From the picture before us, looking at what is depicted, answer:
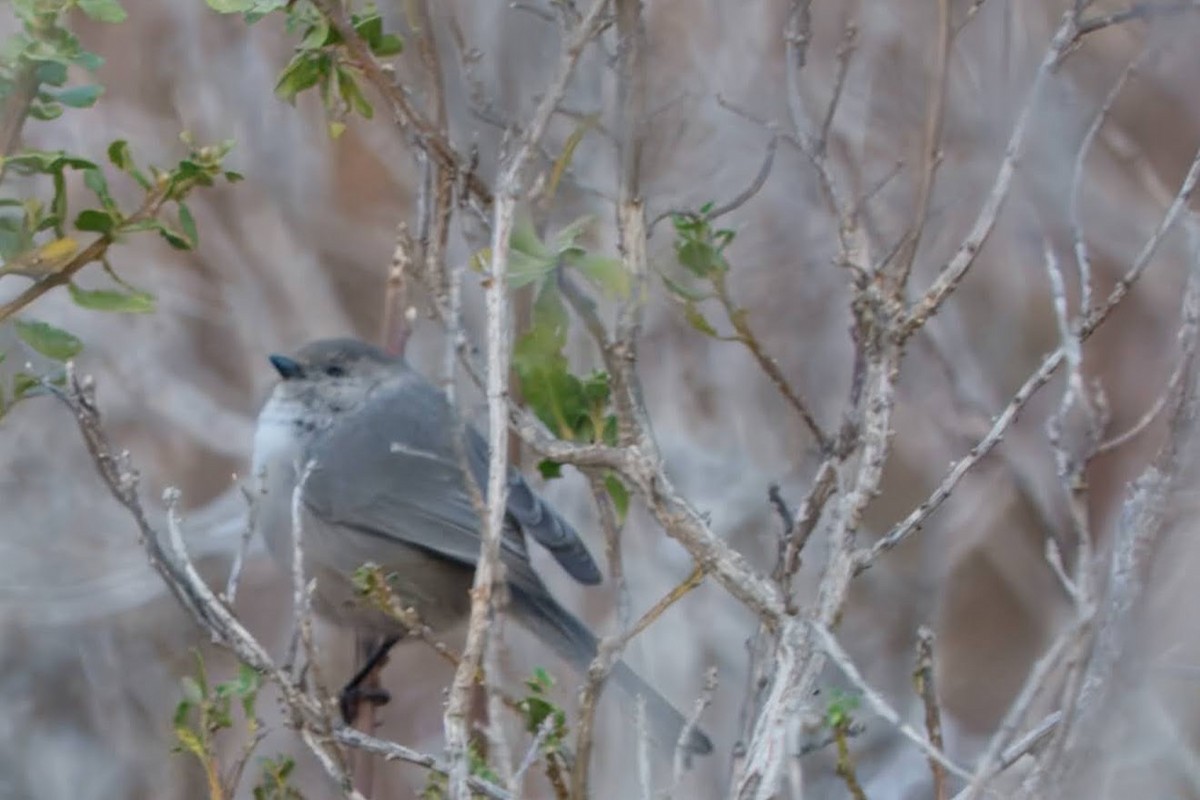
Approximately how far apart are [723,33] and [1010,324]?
1.50m

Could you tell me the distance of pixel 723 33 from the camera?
5.21 metres

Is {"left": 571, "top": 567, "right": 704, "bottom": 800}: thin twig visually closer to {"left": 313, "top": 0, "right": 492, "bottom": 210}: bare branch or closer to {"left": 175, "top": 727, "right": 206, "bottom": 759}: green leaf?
{"left": 175, "top": 727, "right": 206, "bottom": 759}: green leaf

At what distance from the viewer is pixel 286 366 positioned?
4.70 meters

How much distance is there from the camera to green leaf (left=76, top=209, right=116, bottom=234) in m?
2.37

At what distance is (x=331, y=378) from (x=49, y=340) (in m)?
2.37

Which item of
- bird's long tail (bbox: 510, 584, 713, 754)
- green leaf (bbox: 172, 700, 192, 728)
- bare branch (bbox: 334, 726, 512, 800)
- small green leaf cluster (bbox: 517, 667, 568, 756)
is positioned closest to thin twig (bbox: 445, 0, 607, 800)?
bare branch (bbox: 334, 726, 512, 800)

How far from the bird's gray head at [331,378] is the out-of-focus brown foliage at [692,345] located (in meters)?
0.66

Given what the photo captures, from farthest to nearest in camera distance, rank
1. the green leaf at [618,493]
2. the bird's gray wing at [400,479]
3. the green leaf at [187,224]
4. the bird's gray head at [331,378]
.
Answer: the bird's gray head at [331,378], the bird's gray wing at [400,479], the green leaf at [618,493], the green leaf at [187,224]

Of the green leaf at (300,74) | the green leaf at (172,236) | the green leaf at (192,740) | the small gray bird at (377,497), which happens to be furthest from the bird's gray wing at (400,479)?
the green leaf at (172,236)

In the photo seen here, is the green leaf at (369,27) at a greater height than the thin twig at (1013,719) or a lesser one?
greater

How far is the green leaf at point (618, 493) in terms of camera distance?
2.55m

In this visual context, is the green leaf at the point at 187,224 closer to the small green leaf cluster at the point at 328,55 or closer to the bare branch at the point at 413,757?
the small green leaf cluster at the point at 328,55

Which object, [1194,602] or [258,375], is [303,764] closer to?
[258,375]

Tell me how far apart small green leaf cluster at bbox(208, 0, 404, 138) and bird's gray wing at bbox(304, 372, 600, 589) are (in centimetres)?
168
